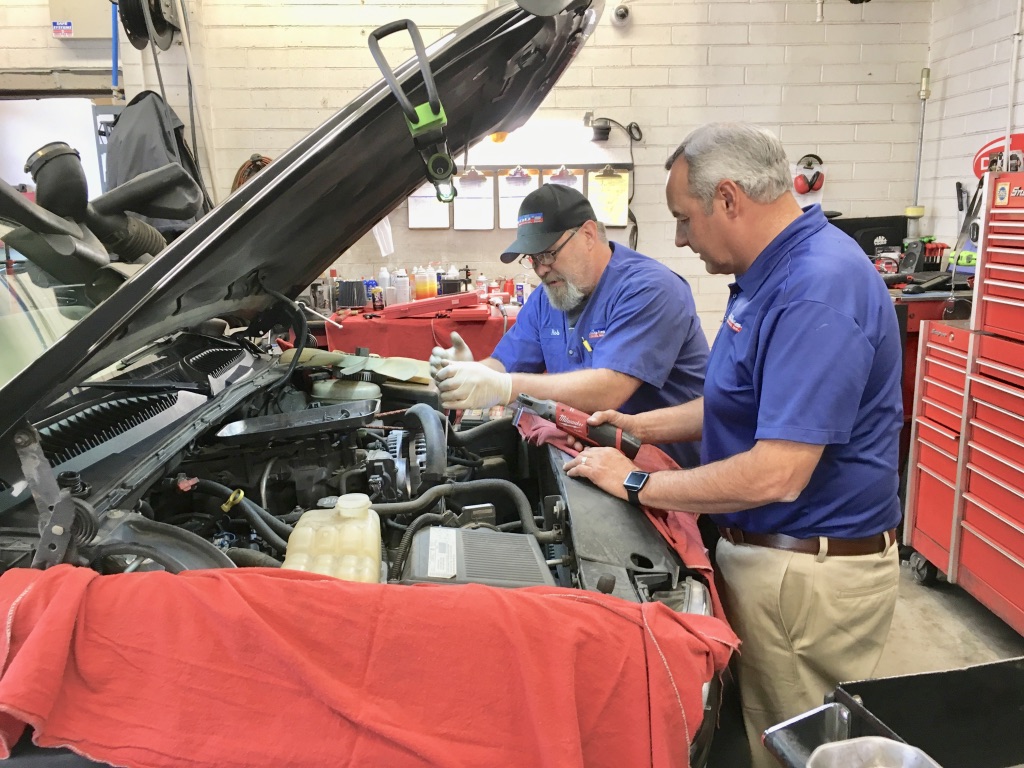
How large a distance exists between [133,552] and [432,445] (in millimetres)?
755

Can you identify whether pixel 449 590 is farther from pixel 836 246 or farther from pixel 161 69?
pixel 161 69

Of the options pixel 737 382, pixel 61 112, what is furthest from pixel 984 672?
pixel 61 112

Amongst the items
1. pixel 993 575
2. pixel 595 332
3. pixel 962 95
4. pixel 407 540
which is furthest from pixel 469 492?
pixel 962 95

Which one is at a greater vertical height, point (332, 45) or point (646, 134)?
point (332, 45)

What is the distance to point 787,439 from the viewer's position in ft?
4.41

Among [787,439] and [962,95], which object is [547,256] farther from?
[962,95]

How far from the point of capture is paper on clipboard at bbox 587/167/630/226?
206 inches

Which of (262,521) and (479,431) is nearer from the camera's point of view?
(262,521)

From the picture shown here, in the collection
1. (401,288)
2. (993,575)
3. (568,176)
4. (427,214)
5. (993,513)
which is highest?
(568,176)

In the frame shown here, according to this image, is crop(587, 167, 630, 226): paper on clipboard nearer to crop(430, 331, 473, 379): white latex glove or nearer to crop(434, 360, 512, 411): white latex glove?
crop(430, 331, 473, 379): white latex glove

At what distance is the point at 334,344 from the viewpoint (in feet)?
13.6

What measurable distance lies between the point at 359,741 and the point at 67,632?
1.27ft

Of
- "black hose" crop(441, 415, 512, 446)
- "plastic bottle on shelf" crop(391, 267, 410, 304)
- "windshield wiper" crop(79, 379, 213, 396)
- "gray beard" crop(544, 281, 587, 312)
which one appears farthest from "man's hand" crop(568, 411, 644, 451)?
"plastic bottle on shelf" crop(391, 267, 410, 304)

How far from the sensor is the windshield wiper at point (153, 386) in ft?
5.18
